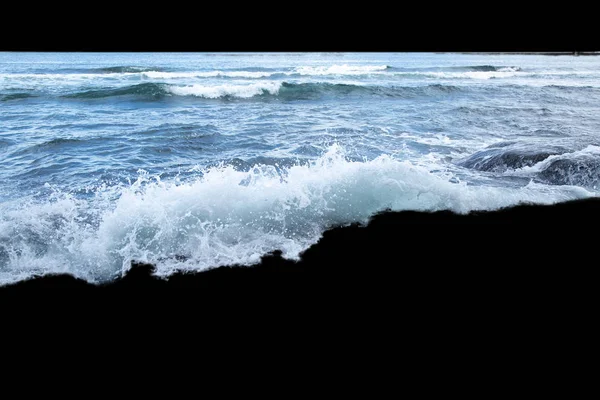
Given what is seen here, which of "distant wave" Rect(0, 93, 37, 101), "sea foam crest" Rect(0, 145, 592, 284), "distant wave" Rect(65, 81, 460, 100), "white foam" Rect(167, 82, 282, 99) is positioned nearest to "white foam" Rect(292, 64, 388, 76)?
"distant wave" Rect(65, 81, 460, 100)

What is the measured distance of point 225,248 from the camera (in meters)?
4.32

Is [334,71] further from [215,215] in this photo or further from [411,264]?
[411,264]

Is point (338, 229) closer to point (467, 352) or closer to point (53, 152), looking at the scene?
point (467, 352)

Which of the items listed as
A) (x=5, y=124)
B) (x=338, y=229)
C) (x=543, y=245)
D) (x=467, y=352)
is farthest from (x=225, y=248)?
(x=5, y=124)

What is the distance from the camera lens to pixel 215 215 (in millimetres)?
4836

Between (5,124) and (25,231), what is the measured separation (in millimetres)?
8657

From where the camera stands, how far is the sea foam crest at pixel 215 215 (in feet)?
13.6

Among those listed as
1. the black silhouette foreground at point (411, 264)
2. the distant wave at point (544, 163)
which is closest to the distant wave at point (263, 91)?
the distant wave at point (544, 163)

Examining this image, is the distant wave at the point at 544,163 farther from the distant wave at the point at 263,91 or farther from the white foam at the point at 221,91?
the white foam at the point at 221,91

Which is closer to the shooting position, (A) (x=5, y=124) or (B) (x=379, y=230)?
(B) (x=379, y=230)

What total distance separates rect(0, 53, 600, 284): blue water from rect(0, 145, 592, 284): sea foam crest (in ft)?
0.06

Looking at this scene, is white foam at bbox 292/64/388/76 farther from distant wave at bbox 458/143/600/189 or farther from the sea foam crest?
the sea foam crest

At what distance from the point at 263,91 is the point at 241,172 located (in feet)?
44.7

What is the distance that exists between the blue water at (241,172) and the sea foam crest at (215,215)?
0.06 feet
